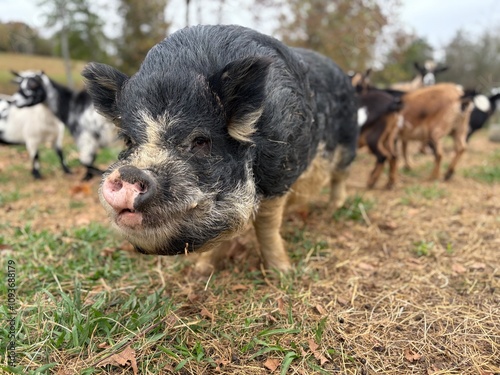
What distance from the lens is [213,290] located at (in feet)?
9.82

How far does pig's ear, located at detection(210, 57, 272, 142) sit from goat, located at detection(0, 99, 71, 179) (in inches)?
220

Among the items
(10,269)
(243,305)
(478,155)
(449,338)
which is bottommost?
(478,155)

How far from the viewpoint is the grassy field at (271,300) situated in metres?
2.23

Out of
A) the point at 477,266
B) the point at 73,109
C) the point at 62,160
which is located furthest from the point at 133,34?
the point at 477,266

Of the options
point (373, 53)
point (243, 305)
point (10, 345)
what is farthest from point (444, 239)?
point (373, 53)

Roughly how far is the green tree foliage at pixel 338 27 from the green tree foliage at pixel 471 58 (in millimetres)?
12548

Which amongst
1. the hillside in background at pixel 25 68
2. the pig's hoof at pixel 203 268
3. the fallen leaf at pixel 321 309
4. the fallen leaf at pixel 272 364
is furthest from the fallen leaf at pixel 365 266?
the hillside in background at pixel 25 68

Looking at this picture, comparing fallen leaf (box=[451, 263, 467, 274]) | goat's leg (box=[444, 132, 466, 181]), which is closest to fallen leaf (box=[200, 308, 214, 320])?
fallen leaf (box=[451, 263, 467, 274])

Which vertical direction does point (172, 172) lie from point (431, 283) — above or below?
above

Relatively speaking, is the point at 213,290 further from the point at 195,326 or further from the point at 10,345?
the point at 10,345

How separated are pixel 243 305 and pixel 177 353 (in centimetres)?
65

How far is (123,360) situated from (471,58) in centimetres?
2521

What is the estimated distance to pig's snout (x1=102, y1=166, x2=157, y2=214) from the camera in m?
1.85

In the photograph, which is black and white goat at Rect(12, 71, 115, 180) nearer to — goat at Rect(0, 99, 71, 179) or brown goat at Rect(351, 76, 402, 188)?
goat at Rect(0, 99, 71, 179)
